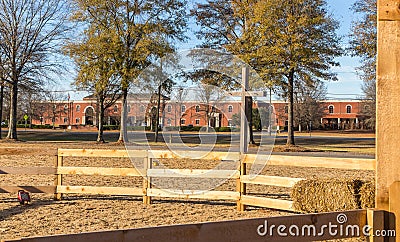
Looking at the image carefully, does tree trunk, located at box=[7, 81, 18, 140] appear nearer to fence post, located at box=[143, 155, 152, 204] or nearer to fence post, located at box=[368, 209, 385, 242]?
fence post, located at box=[143, 155, 152, 204]

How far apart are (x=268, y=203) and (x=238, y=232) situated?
19.3 ft

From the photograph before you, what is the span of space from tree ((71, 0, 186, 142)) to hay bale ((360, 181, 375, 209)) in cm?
2273

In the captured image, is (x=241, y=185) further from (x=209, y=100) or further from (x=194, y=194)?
(x=209, y=100)

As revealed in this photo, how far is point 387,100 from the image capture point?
3100 millimetres

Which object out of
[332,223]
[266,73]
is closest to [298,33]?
[266,73]

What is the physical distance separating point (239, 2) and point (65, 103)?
50.6 m

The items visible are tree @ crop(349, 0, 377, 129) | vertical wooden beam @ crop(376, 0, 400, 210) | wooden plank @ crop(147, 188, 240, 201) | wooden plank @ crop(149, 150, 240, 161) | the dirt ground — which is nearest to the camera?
vertical wooden beam @ crop(376, 0, 400, 210)

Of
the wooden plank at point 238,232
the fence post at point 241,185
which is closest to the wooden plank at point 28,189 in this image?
the fence post at point 241,185

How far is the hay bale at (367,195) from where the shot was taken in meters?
6.28

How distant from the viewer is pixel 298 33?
90.1 feet

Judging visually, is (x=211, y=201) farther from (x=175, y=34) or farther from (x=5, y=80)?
(x=5, y=80)

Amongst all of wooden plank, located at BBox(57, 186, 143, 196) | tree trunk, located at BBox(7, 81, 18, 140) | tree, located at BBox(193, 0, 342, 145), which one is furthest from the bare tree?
tree trunk, located at BBox(7, 81, 18, 140)

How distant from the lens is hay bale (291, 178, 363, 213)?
6.51 metres

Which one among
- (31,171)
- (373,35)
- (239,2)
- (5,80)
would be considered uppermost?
(239,2)
